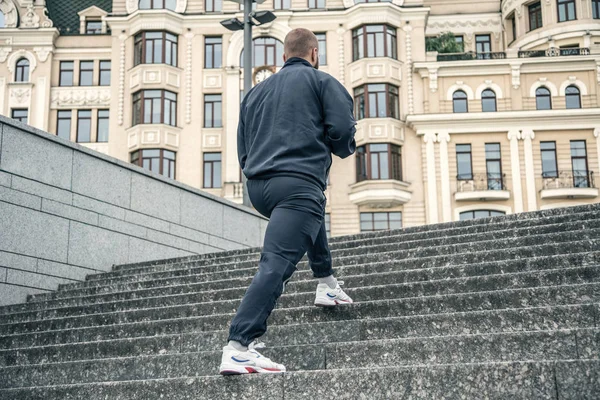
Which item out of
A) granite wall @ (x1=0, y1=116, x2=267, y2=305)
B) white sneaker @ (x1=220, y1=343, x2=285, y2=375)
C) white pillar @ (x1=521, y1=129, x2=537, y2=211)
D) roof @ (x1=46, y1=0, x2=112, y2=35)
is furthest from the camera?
roof @ (x1=46, y1=0, x2=112, y2=35)

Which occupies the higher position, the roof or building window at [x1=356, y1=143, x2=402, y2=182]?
the roof

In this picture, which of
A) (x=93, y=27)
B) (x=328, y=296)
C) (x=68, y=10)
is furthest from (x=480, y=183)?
(x=328, y=296)

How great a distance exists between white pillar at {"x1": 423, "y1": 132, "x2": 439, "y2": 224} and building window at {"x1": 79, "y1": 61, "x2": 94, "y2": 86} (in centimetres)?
1829

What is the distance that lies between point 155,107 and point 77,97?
193 inches

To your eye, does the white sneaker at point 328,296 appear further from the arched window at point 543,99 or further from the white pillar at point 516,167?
the arched window at point 543,99

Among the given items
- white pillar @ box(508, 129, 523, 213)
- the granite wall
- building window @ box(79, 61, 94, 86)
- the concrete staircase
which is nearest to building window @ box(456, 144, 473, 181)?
white pillar @ box(508, 129, 523, 213)

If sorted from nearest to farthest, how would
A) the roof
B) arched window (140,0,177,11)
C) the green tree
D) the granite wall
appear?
the granite wall, arched window (140,0,177,11), the green tree, the roof

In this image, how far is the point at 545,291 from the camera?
16.7ft

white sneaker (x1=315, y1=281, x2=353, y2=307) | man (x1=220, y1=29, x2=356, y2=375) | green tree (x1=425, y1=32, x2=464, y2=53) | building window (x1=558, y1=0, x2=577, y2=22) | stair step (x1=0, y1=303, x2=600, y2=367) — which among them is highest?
building window (x1=558, y1=0, x2=577, y2=22)

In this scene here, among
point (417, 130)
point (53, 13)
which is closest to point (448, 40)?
point (417, 130)

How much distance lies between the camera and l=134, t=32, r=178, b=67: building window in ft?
124

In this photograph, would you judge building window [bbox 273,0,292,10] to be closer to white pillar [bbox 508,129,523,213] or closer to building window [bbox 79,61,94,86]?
building window [bbox 79,61,94,86]

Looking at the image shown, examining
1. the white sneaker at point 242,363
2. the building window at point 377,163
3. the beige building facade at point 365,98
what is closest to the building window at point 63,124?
the beige building facade at point 365,98

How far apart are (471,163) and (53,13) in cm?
2626
